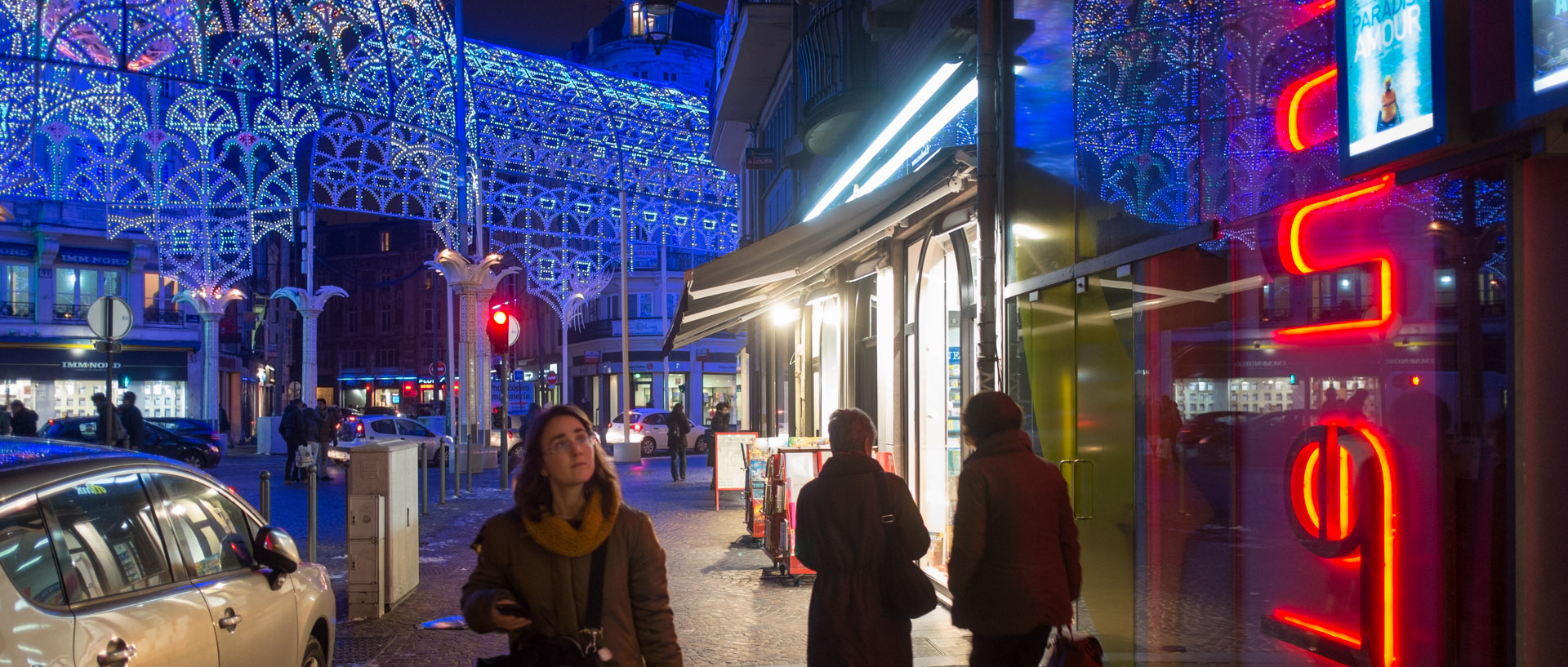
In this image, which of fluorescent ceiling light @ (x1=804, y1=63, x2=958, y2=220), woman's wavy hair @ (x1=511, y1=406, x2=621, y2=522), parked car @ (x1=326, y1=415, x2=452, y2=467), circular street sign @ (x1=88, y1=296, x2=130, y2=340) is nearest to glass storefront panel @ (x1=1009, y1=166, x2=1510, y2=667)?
fluorescent ceiling light @ (x1=804, y1=63, x2=958, y2=220)

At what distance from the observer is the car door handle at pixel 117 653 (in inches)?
121

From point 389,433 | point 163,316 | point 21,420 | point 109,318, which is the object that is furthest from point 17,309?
point 109,318

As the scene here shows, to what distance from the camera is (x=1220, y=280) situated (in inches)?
196

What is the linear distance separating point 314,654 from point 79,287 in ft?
140

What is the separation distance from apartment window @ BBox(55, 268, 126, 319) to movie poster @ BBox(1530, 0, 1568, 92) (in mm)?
45496

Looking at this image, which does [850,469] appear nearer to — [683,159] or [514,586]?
[514,586]

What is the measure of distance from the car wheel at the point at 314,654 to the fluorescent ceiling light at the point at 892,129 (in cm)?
578

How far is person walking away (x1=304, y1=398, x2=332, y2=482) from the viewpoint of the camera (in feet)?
71.4

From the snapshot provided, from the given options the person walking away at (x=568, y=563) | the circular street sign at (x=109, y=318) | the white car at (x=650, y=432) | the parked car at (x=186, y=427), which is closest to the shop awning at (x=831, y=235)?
the person walking away at (x=568, y=563)

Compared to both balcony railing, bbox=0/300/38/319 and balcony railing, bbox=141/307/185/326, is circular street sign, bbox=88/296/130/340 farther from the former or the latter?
balcony railing, bbox=141/307/185/326

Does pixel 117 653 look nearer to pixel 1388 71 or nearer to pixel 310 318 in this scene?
pixel 1388 71

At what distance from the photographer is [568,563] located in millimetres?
3064

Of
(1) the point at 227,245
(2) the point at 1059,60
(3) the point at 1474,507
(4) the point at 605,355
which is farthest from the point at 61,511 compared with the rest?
(4) the point at 605,355

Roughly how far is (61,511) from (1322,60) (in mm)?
4453
